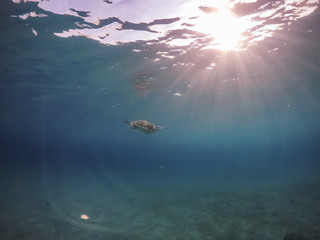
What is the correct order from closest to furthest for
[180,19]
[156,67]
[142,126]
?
[142,126], [180,19], [156,67]

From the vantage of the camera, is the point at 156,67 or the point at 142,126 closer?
the point at 142,126

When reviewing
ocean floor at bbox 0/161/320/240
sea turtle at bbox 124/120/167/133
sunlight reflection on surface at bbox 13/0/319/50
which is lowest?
ocean floor at bbox 0/161/320/240

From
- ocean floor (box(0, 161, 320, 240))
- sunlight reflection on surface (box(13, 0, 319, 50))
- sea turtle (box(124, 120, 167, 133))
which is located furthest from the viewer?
sunlight reflection on surface (box(13, 0, 319, 50))

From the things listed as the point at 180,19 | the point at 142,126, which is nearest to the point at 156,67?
the point at 180,19

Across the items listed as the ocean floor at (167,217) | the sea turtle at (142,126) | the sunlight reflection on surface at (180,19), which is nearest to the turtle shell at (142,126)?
the sea turtle at (142,126)

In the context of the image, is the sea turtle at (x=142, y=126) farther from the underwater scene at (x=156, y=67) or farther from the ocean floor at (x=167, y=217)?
the ocean floor at (x=167, y=217)

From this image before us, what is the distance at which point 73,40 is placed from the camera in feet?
55.6

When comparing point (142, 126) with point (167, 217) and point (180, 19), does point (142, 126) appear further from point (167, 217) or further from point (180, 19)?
point (180, 19)

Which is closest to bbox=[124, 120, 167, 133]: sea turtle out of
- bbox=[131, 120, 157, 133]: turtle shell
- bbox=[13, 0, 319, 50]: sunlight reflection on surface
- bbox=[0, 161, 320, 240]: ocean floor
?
bbox=[131, 120, 157, 133]: turtle shell

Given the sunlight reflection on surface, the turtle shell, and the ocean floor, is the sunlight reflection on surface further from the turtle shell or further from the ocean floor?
the ocean floor

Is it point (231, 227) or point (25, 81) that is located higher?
point (25, 81)

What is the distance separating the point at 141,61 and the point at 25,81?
15212mm

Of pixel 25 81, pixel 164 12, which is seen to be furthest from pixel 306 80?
pixel 25 81

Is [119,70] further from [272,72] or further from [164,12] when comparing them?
[272,72]
